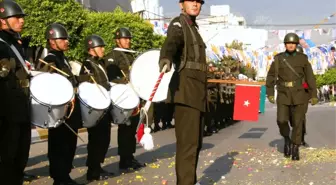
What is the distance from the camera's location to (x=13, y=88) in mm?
5602

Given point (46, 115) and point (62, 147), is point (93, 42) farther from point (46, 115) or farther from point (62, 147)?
point (46, 115)

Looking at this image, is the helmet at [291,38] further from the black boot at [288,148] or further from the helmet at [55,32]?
the helmet at [55,32]

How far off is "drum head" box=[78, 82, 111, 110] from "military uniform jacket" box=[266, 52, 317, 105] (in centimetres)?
322

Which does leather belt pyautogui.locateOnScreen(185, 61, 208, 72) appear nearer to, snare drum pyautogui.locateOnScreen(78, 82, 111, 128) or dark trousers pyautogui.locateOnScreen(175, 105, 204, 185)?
dark trousers pyautogui.locateOnScreen(175, 105, 204, 185)

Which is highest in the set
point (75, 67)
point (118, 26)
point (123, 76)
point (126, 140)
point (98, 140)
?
point (118, 26)

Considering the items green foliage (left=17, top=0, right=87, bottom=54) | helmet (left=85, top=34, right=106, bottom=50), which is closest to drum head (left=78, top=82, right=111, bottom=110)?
helmet (left=85, top=34, right=106, bottom=50)

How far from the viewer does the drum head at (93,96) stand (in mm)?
7109

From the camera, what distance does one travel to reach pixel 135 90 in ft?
25.5

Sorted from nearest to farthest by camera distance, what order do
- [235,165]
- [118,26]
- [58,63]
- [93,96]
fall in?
[58,63] → [93,96] → [235,165] → [118,26]

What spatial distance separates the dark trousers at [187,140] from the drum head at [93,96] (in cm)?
156

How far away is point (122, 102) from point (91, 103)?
2.71 ft

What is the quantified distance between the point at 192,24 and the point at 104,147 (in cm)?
288

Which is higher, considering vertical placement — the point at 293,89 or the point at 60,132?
the point at 293,89

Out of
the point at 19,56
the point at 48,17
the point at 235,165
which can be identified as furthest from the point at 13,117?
the point at 48,17
